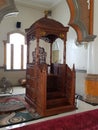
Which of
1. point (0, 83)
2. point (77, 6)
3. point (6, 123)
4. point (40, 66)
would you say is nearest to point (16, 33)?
point (0, 83)

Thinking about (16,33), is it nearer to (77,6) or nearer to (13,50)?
(13,50)

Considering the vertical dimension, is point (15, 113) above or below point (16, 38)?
below

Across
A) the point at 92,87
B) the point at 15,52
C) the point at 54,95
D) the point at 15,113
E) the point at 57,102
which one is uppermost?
the point at 15,52

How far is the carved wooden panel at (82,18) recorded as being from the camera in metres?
4.59

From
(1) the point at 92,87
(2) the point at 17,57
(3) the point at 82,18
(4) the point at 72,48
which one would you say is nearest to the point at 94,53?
(1) the point at 92,87

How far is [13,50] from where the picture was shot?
722 centimetres

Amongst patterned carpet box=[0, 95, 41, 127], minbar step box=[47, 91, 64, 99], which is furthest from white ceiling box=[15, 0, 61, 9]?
patterned carpet box=[0, 95, 41, 127]

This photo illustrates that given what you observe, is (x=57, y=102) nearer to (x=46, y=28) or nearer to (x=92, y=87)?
(x=92, y=87)

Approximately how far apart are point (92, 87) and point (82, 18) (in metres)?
2.08

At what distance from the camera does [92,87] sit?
4566 millimetres

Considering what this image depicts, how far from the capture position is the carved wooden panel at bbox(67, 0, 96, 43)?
15.1 ft

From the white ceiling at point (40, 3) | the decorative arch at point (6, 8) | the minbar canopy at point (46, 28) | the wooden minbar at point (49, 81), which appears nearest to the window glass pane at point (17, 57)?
the white ceiling at point (40, 3)

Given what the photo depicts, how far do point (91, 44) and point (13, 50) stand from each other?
3.85 m

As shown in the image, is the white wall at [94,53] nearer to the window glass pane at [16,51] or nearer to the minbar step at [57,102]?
the minbar step at [57,102]
